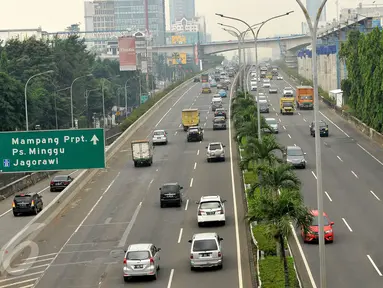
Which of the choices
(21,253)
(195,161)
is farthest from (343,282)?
(195,161)

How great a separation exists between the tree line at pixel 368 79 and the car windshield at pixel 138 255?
46324mm

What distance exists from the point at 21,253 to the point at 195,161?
29.2 metres

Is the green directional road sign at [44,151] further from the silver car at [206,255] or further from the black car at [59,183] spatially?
the black car at [59,183]

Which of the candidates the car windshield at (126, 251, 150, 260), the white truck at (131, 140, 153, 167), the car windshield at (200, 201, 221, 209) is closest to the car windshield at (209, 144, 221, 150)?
the white truck at (131, 140, 153, 167)

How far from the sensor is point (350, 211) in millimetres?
47031

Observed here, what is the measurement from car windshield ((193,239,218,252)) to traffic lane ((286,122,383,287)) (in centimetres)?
Result: 537

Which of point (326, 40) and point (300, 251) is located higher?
point (326, 40)

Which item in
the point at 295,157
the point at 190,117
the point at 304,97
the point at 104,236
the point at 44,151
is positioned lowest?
the point at 104,236

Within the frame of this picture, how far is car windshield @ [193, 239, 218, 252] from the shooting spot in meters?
35.9

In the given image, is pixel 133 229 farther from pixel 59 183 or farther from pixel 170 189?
pixel 59 183

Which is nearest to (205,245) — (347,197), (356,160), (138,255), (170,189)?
(138,255)

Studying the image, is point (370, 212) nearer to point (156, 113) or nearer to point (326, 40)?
point (156, 113)

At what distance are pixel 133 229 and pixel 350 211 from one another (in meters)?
11.9

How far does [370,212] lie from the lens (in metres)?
46.6
